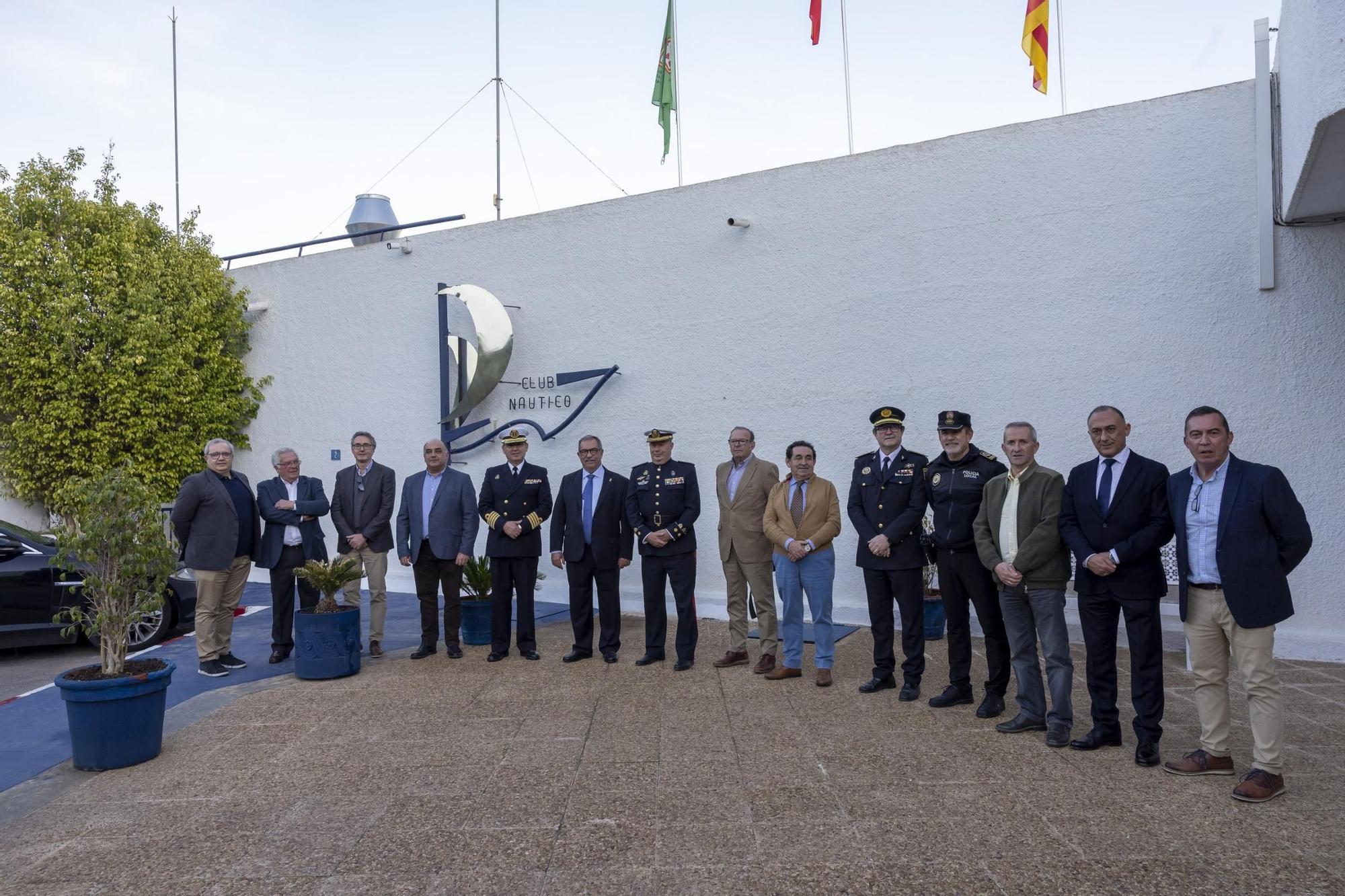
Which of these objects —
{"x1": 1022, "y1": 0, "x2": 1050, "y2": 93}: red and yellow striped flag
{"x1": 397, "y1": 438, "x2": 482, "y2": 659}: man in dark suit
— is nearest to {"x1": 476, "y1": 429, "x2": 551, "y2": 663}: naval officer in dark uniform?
{"x1": 397, "y1": 438, "x2": 482, "y2": 659}: man in dark suit

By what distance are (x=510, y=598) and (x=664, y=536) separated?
4.45ft

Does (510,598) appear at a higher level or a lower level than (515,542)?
lower

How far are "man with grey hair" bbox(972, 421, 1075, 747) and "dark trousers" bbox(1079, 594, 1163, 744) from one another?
0.13 meters

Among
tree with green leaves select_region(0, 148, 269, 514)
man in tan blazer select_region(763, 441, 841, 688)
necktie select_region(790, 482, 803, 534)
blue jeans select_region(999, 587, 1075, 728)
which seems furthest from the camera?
tree with green leaves select_region(0, 148, 269, 514)

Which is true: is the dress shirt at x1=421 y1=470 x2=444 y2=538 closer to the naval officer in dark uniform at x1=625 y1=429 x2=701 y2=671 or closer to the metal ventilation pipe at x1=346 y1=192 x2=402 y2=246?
the naval officer in dark uniform at x1=625 y1=429 x2=701 y2=671

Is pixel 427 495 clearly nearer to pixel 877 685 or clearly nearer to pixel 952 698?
pixel 877 685

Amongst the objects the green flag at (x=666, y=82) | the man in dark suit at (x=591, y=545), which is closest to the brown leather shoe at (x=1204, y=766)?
the man in dark suit at (x=591, y=545)

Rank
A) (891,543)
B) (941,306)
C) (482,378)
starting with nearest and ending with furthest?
(891,543) → (941,306) → (482,378)

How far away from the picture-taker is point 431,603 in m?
7.01

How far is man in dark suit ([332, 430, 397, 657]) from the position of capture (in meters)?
6.96

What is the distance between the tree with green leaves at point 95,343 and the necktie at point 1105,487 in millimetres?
10278

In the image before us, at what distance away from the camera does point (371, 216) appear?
1266 centimetres

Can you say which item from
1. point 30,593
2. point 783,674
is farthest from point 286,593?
point 783,674

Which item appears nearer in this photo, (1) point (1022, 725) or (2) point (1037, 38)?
(1) point (1022, 725)
